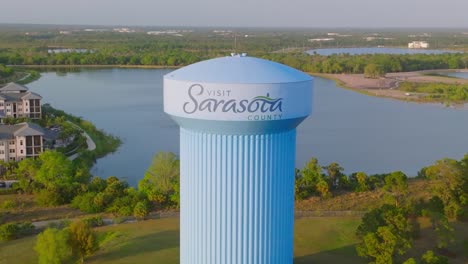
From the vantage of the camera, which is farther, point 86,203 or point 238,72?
point 86,203

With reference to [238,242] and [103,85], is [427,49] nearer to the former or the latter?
[103,85]

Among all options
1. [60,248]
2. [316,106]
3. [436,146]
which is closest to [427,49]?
[316,106]

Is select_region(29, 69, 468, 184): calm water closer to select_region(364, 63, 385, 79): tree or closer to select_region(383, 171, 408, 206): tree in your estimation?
select_region(383, 171, 408, 206): tree

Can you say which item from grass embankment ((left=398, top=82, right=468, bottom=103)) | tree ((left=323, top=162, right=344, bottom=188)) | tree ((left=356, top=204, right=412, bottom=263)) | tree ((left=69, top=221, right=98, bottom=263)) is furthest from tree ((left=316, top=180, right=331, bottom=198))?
grass embankment ((left=398, top=82, right=468, bottom=103))

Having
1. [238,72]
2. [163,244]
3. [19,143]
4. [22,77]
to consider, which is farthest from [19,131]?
[22,77]

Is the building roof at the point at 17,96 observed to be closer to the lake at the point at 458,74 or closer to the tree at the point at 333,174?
the tree at the point at 333,174

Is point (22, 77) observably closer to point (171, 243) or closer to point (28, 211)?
point (28, 211)
